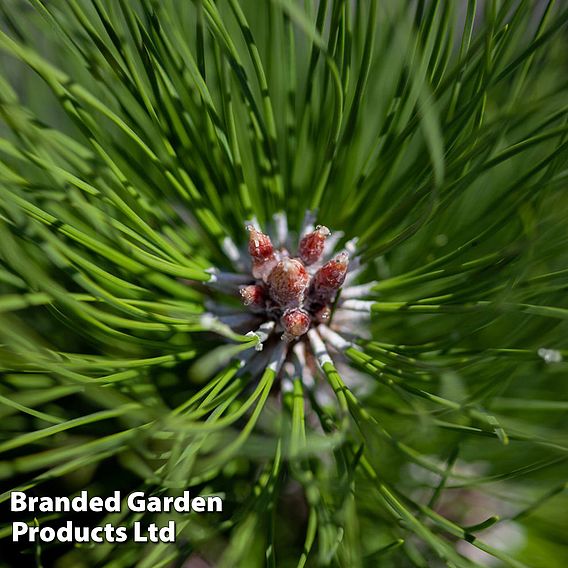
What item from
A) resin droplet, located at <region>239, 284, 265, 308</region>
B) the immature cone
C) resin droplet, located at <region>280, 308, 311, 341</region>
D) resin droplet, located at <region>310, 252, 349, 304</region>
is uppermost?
the immature cone

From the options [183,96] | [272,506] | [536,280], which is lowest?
[272,506]

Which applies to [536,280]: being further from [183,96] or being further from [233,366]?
[183,96]

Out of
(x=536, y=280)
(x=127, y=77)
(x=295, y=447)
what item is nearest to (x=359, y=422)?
(x=295, y=447)

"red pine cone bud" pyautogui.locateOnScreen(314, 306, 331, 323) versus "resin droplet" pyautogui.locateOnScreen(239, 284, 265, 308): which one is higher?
"resin droplet" pyautogui.locateOnScreen(239, 284, 265, 308)

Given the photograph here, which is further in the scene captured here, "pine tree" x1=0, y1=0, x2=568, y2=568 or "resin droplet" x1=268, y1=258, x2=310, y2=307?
"resin droplet" x1=268, y1=258, x2=310, y2=307
